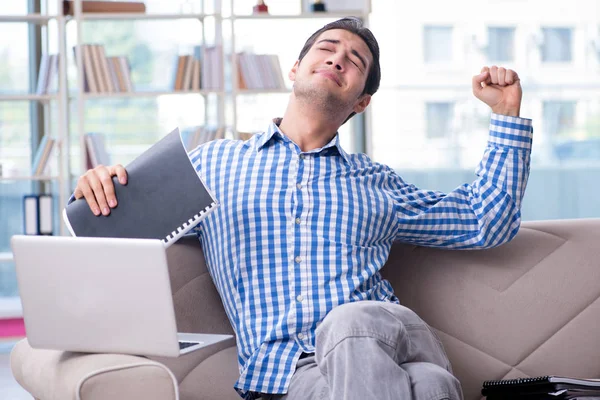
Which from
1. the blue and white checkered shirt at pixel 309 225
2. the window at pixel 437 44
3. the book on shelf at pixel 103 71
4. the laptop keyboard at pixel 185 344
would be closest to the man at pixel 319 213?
the blue and white checkered shirt at pixel 309 225

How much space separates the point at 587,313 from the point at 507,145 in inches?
18.1

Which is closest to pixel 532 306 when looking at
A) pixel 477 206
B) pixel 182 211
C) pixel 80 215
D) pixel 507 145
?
pixel 477 206

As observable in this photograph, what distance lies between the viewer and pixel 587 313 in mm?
1992

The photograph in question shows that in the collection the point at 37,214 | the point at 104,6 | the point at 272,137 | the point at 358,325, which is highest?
the point at 104,6

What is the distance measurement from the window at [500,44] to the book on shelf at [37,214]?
3.03 meters

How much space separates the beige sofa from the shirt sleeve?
0.23 feet

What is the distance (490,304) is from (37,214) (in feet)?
10.9

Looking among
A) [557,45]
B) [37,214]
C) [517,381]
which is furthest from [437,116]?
[517,381]

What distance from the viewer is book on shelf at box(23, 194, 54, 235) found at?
464cm

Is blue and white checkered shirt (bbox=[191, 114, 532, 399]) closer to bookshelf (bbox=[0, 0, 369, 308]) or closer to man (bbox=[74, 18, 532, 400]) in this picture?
man (bbox=[74, 18, 532, 400])

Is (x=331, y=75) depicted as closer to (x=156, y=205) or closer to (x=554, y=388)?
(x=156, y=205)

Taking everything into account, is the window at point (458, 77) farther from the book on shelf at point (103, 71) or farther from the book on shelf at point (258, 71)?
the book on shelf at point (103, 71)

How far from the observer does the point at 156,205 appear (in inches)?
61.6

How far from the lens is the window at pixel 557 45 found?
18.1ft
